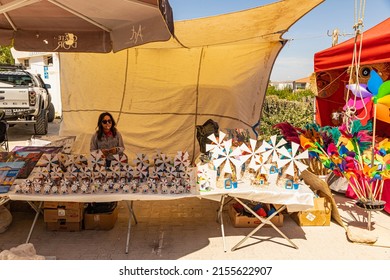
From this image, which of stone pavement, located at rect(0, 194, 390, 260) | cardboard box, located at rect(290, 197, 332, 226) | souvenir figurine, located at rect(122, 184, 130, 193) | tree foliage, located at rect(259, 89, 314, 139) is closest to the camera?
souvenir figurine, located at rect(122, 184, 130, 193)

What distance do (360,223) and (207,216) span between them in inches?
77.6

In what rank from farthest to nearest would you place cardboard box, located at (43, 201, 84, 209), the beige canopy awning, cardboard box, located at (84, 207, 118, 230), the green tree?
the green tree, the beige canopy awning, cardboard box, located at (84, 207, 118, 230), cardboard box, located at (43, 201, 84, 209)

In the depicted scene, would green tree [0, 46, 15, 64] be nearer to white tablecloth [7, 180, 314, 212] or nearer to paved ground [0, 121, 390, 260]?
paved ground [0, 121, 390, 260]

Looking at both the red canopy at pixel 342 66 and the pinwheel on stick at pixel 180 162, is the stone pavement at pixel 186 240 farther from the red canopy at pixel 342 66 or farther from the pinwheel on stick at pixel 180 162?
the red canopy at pixel 342 66

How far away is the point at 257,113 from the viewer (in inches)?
313

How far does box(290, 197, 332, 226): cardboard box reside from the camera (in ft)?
14.9

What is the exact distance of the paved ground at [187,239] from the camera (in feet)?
12.4

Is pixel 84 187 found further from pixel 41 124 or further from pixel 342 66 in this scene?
pixel 41 124

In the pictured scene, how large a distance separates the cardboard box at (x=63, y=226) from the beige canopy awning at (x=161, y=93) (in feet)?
11.6

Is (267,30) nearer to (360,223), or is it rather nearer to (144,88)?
(360,223)

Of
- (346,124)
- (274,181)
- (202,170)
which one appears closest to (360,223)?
(346,124)

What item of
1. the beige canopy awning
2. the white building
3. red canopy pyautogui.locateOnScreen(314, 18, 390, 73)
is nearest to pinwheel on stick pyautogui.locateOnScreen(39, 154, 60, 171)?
the beige canopy awning

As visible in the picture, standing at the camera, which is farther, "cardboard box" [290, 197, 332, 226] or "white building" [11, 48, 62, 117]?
"white building" [11, 48, 62, 117]

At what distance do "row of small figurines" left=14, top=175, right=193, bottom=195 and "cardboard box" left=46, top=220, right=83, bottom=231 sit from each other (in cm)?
80
